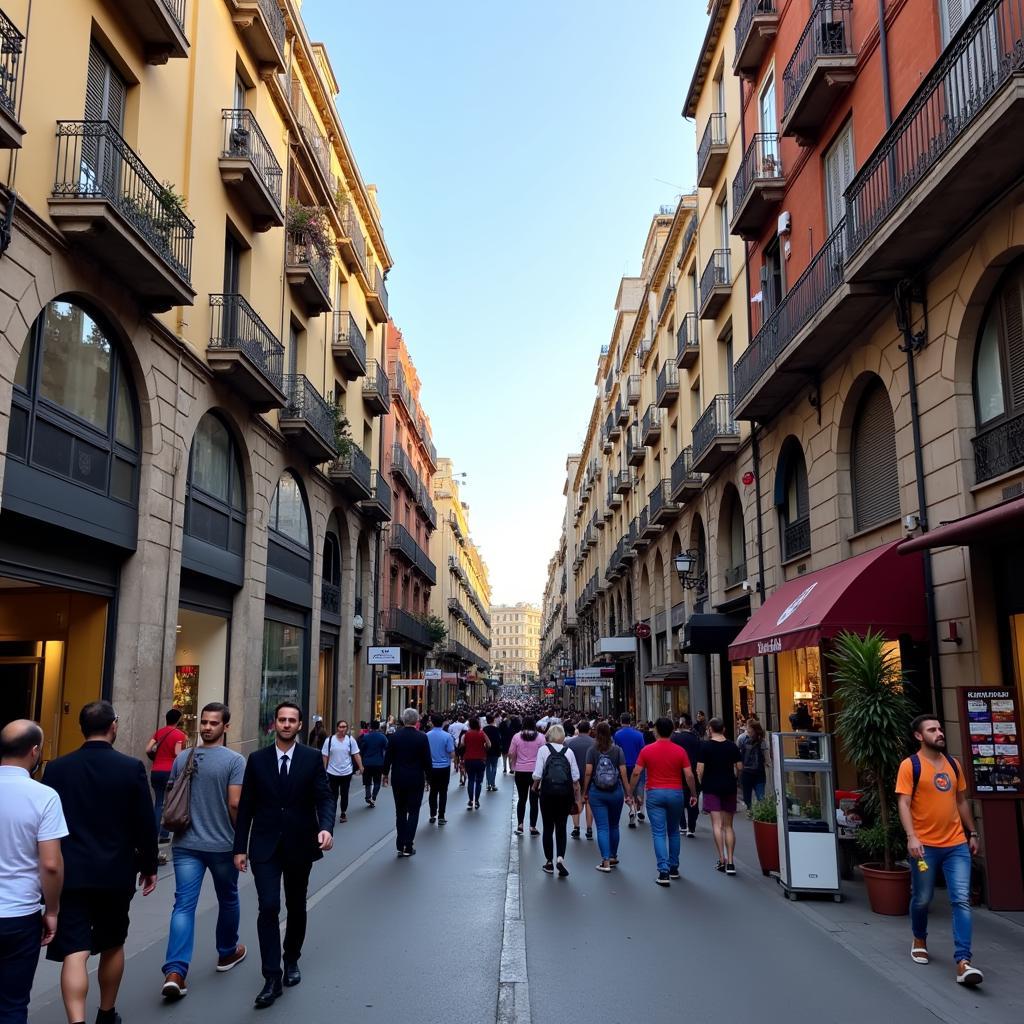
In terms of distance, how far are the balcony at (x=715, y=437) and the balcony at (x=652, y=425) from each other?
22.6 feet

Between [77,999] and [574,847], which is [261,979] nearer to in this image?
[77,999]

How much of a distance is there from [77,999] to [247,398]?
536 inches

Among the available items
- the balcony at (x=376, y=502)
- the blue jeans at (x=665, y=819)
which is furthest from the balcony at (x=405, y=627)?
the blue jeans at (x=665, y=819)

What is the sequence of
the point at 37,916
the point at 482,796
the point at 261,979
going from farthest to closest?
1. the point at 482,796
2. the point at 261,979
3. the point at 37,916

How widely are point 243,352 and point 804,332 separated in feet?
30.0

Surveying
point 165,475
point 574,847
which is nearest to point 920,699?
point 574,847

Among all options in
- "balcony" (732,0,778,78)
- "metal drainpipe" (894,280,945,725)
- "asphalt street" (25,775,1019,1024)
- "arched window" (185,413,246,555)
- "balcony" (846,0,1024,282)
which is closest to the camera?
"asphalt street" (25,775,1019,1024)

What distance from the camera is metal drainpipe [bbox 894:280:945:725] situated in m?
10.8

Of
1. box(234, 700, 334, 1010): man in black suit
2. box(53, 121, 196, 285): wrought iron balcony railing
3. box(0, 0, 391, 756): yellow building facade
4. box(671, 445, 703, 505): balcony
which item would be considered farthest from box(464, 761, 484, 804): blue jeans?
box(234, 700, 334, 1010): man in black suit

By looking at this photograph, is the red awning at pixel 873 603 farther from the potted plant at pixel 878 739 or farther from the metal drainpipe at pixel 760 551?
the metal drainpipe at pixel 760 551

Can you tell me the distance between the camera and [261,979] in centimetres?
670

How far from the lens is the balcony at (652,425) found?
3028cm

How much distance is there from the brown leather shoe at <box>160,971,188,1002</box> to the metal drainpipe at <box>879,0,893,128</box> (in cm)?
1240

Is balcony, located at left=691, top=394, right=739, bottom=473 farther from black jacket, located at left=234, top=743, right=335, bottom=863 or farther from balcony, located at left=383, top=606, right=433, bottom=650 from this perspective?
balcony, located at left=383, top=606, right=433, bottom=650
